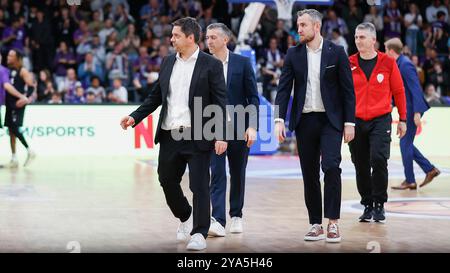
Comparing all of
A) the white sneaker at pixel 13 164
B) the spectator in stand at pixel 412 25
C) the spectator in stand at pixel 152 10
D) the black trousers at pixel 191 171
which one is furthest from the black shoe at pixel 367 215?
the spectator in stand at pixel 152 10

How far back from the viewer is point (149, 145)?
21.2 m

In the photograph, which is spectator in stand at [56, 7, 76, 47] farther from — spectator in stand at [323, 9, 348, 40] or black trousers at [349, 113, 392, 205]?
black trousers at [349, 113, 392, 205]

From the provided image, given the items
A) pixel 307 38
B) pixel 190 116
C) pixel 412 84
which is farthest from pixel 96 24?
pixel 190 116

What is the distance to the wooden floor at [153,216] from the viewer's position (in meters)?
9.06

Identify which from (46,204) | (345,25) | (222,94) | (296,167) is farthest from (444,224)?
(345,25)

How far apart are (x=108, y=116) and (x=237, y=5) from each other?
21.3 feet

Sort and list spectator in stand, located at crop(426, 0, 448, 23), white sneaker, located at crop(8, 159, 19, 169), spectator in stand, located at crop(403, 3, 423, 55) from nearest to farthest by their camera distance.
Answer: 1. white sneaker, located at crop(8, 159, 19, 169)
2. spectator in stand, located at crop(403, 3, 423, 55)
3. spectator in stand, located at crop(426, 0, 448, 23)

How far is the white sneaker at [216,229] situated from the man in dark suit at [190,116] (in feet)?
2.52

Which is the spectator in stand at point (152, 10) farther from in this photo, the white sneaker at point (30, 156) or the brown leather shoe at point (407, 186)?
the brown leather shoe at point (407, 186)

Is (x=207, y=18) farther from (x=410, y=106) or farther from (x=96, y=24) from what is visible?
(x=410, y=106)

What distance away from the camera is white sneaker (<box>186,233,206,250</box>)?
28.3 ft

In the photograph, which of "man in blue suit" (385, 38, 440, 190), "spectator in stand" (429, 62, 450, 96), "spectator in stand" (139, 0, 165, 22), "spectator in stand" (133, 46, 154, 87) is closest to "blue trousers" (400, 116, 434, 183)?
"man in blue suit" (385, 38, 440, 190)

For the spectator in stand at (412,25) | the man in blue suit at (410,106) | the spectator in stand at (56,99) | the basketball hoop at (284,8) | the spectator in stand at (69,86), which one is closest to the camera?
the man in blue suit at (410,106)

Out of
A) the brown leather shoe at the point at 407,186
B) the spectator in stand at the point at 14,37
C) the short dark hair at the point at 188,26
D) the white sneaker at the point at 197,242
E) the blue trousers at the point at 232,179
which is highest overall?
the short dark hair at the point at 188,26
